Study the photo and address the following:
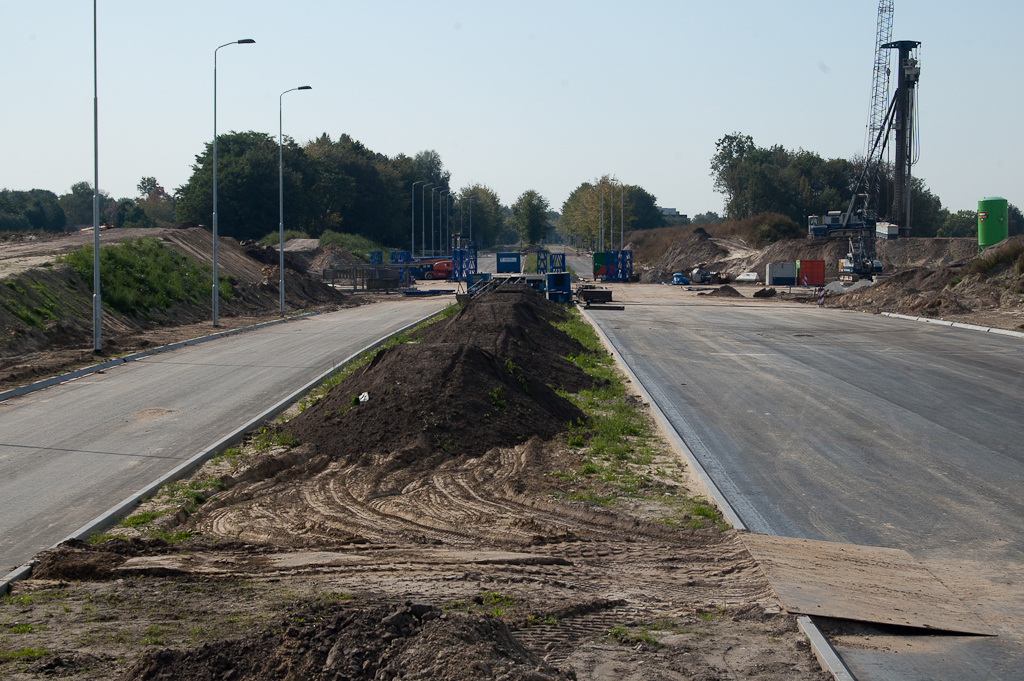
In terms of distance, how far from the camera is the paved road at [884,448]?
675cm

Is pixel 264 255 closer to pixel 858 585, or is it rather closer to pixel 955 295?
pixel 955 295

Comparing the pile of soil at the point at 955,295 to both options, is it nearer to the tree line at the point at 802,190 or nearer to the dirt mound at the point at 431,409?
the dirt mound at the point at 431,409

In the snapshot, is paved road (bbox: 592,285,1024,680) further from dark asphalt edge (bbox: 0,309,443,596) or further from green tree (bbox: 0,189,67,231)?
green tree (bbox: 0,189,67,231)

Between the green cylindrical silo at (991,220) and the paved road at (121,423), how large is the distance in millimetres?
46305

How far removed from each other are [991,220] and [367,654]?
193 ft

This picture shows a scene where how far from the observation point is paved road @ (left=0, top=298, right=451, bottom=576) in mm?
8984

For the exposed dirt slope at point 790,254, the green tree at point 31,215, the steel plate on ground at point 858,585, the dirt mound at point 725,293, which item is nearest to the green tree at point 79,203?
the green tree at point 31,215

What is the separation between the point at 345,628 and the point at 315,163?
309 ft

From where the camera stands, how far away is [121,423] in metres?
13.4

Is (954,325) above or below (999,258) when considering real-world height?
below

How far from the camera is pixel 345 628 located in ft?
15.9

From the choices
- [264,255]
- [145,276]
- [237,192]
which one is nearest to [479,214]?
[237,192]

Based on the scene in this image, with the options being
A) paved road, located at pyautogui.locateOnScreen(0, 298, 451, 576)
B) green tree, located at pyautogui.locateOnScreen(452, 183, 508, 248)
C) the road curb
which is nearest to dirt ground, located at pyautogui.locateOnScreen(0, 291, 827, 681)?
paved road, located at pyautogui.locateOnScreen(0, 298, 451, 576)

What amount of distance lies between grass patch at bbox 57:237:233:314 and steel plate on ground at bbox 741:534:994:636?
26.5 meters
